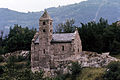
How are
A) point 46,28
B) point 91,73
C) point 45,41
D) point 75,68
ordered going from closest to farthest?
point 91,73
point 75,68
point 45,41
point 46,28

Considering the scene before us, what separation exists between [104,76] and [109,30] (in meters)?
23.6

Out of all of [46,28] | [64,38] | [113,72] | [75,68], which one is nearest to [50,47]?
[64,38]

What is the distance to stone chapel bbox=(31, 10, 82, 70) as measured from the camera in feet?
229

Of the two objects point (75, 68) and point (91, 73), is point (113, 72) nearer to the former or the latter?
point (91, 73)

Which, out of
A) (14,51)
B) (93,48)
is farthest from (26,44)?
(93,48)

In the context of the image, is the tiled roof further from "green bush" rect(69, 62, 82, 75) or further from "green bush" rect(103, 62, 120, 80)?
"green bush" rect(103, 62, 120, 80)

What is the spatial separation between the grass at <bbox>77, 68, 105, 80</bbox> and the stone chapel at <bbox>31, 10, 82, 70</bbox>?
19.4 feet

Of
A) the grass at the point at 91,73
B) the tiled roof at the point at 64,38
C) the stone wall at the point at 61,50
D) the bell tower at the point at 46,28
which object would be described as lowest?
the grass at the point at 91,73

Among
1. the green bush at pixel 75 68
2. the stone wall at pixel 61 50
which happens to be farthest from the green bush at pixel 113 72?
the stone wall at pixel 61 50

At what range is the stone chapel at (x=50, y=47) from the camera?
2744 inches

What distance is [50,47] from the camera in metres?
71.4

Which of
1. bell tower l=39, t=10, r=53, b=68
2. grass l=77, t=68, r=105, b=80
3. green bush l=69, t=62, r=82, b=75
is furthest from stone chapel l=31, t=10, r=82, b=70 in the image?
grass l=77, t=68, r=105, b=80

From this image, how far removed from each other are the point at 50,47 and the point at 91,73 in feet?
44.0

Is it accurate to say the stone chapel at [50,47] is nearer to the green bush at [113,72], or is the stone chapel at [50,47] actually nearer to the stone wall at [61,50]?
the stone wall at [61,50]
